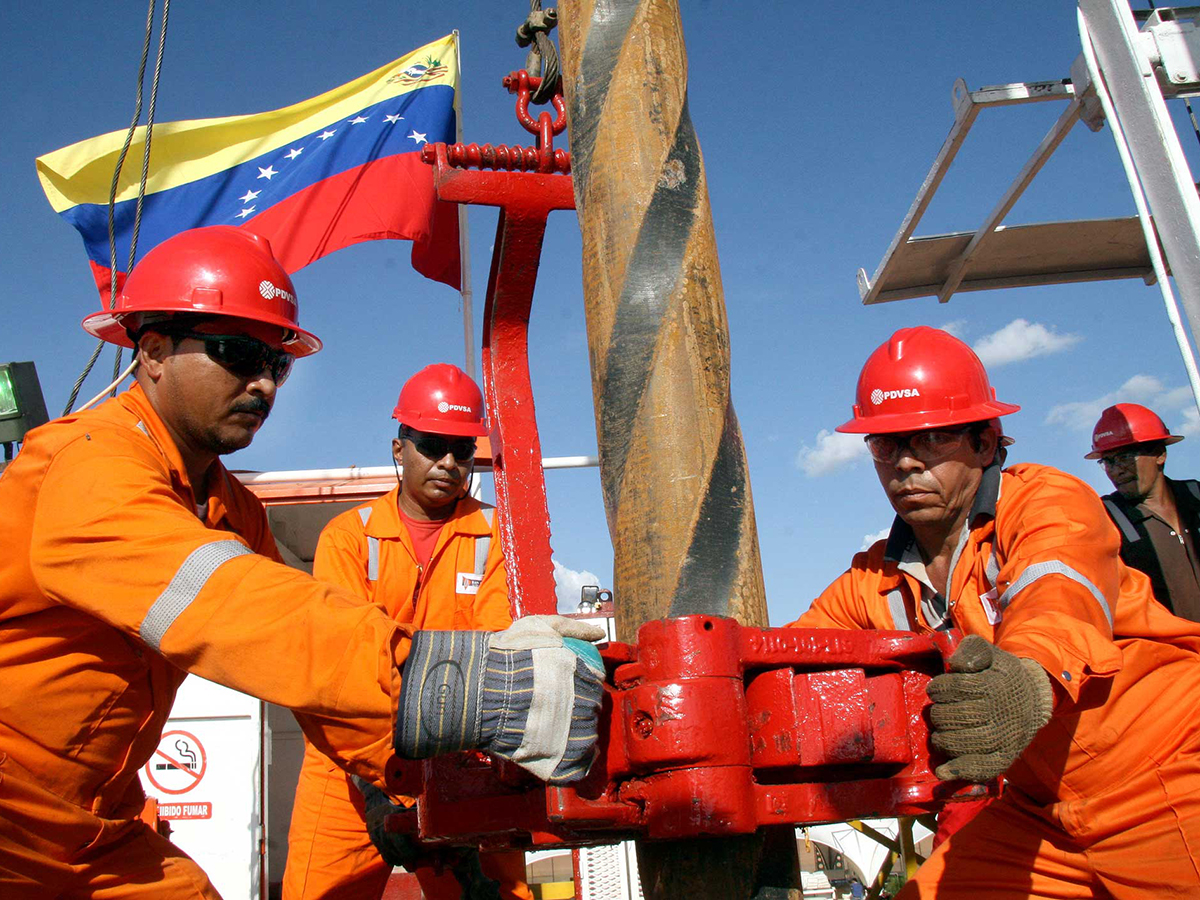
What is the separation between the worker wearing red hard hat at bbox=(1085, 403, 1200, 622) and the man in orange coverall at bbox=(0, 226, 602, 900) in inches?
147

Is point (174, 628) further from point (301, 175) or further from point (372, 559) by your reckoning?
point (301, 175)

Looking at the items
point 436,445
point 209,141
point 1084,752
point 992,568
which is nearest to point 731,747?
point 992,568

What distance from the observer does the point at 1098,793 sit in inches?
95.3

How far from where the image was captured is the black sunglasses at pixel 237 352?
2328 mm

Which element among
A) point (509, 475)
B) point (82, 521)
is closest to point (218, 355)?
point (82, 521)

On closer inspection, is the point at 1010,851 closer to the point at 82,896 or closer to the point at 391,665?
the point at 391,665

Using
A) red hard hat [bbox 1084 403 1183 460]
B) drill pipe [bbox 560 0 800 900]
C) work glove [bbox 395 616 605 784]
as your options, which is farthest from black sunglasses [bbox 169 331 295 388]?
red hard hat [bbox 1084 403 1183 460]

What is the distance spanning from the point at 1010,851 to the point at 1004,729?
5.05 feet

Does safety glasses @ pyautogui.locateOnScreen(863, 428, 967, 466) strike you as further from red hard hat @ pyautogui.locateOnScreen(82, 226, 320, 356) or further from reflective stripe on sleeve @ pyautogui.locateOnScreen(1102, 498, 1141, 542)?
reflective stripe on sleeve @ pyautogui.locateOnScreen(1102, 498, 1141, 542)

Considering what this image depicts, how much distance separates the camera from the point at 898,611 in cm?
283

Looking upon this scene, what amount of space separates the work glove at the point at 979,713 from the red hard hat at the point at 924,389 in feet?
4.30

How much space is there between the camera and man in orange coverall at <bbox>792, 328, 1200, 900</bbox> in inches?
81.9

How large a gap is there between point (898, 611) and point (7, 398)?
3.57 metres

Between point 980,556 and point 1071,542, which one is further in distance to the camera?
point 980,556
